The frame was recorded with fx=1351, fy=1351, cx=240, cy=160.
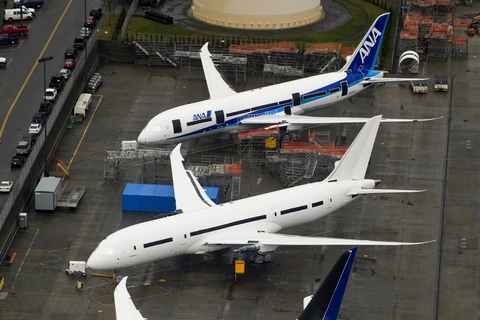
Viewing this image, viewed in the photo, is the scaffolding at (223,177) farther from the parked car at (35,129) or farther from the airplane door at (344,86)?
the parked car at (35,129)

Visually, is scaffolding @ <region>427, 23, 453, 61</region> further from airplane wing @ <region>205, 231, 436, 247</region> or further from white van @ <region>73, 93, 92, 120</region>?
airplane wing @ <region>205, 231, 436, 247</region>

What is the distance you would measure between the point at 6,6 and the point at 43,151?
167 ft

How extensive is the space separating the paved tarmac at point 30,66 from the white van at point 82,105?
208 inches

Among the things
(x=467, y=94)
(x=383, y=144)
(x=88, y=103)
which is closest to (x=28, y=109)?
(x=88, y=103)

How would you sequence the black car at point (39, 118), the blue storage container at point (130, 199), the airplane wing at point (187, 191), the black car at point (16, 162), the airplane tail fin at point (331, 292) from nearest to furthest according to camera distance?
the airplane tail fin at point (331, 292) < the airplane wing at point (187, 191) < the blue storage container at point (130, 199) < the black car at point (16, 162) < the black car at point (39, 118)

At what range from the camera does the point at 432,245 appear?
424ft

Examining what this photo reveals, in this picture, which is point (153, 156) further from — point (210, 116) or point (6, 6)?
point (6, 6)

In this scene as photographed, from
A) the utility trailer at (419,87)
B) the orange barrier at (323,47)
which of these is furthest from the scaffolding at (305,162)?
the orange barrier at (323,47)

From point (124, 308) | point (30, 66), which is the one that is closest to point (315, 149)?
point (124, 308)

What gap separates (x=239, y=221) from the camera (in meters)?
123

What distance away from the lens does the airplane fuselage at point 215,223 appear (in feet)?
389

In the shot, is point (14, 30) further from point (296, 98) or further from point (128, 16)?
point (296, 98)

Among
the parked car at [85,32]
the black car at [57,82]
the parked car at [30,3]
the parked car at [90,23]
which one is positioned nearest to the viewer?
the black car at [57,82]

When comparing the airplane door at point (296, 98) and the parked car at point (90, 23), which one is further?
the parked car at point (90, 23)
